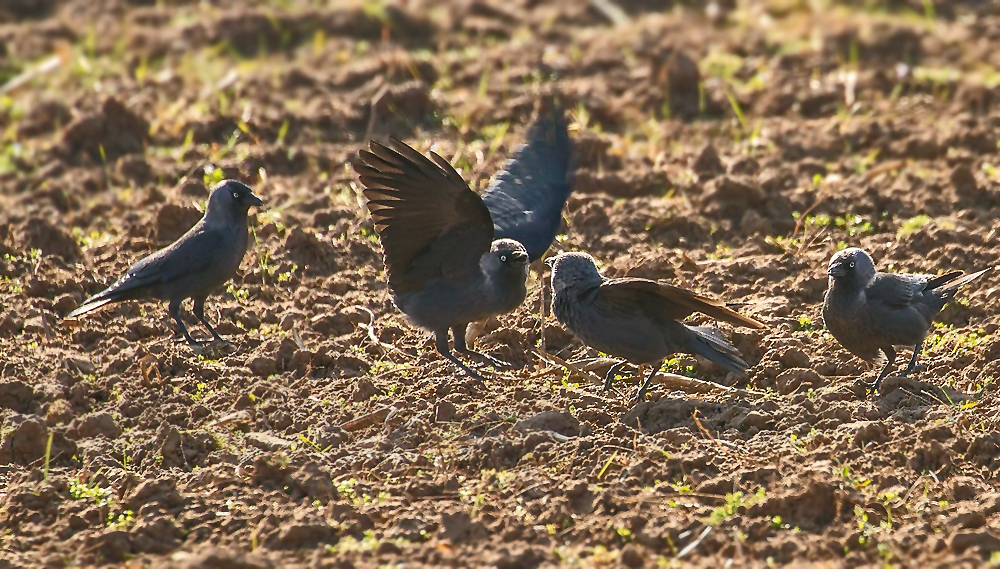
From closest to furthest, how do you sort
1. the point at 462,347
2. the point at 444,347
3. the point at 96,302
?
the point at 444,347 → the point at 462,347 → the point at 96,302

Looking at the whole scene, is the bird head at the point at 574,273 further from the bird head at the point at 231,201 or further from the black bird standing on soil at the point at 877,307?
the bird head at the point at 231,201

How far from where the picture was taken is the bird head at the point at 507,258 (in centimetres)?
703

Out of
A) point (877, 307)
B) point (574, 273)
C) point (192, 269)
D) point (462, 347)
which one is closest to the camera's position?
point (877, 307)

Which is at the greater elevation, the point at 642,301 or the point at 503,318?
the point at 642,301

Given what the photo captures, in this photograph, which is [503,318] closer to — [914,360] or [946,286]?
[914,360]

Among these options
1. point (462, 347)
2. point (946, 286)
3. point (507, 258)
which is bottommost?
point (462, 347)

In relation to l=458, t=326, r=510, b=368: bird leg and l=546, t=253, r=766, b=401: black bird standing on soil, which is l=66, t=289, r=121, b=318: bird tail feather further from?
l=546, t=253, r=766, b=401: black bird standing on soil

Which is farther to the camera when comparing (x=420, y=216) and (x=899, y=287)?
(x=420, y=216)

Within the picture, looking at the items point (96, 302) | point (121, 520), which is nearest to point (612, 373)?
point (121, 520)

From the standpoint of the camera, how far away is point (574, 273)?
6914mm

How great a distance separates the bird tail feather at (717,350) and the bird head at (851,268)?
61cm

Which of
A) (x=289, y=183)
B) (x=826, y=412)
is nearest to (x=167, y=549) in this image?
(x=826, y=412)

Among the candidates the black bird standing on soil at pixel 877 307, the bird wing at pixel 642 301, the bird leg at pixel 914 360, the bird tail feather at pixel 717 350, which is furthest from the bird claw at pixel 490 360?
the bird leg at pixel 914 360

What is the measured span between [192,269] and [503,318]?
1.74 m
